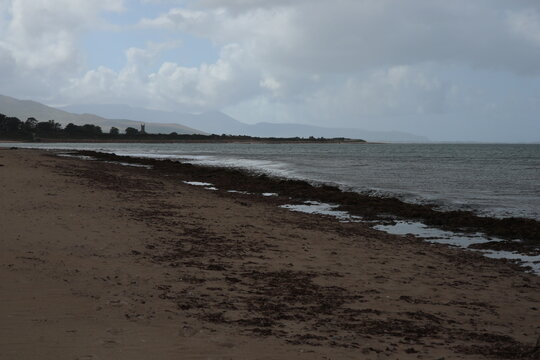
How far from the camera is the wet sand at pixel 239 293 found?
4453mm

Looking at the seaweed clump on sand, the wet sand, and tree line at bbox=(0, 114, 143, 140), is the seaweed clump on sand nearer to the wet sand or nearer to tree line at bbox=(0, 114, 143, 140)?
the wet sand

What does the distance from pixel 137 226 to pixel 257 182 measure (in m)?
15.3

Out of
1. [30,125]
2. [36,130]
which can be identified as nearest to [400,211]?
[36,130]

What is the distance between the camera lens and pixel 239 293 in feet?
20.1

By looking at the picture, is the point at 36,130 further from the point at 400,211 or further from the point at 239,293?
the point at 239,293

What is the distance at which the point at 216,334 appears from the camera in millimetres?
4645

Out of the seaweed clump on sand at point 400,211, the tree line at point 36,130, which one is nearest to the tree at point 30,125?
the tree line at point 36,130

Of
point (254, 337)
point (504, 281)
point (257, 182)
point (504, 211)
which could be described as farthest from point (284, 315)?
point (257, 182)

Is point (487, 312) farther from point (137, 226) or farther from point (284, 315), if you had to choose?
point (137, 226)

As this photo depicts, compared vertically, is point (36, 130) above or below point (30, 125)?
below

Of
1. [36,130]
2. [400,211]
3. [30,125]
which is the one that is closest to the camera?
[400,211]

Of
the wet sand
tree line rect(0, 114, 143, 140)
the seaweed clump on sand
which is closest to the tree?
tree line rect(0, 114, 143, 140)

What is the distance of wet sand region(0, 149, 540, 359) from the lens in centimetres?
445

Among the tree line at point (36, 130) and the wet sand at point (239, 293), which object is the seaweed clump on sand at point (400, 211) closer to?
the wet sand at point (239, 293)
